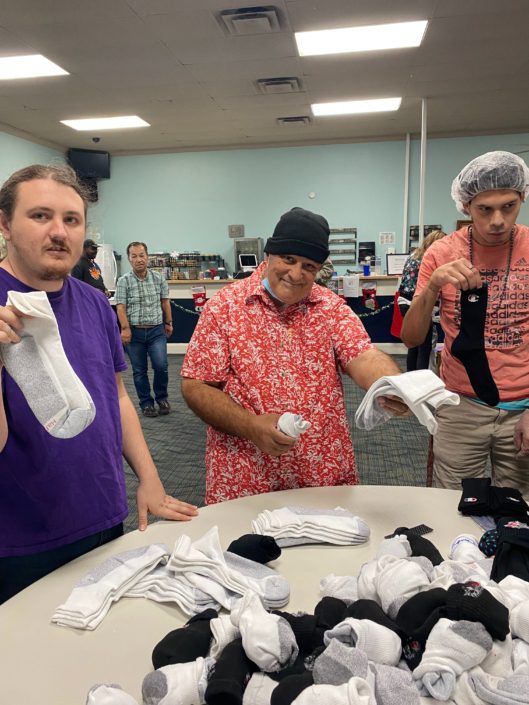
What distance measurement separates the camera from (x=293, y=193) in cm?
949

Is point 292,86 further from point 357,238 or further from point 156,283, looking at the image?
point 357,238

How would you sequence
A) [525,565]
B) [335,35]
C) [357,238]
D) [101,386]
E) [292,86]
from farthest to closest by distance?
[357,238]
[292,86]
[335,35]
[101,386]
[525,565]

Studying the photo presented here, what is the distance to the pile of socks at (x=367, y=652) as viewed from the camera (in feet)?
2.41

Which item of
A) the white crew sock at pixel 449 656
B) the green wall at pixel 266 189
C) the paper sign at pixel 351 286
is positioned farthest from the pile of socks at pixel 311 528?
the green wall at pixel 266 189

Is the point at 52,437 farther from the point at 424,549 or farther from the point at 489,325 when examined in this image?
the point at 489,325

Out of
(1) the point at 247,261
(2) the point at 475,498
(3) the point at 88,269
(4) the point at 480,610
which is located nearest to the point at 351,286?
(1) the point at 247,261

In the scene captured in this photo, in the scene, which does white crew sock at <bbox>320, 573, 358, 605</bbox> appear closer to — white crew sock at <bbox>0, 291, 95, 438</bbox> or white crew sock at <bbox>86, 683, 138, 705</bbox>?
white crew sock at <bbox>86, 683, 138, 705</bbox>

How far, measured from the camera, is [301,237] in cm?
152

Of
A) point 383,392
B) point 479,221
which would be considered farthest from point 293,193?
point 383,392

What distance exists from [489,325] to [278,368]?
800 millimetres

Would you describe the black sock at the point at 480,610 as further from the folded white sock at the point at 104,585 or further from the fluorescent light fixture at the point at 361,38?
the fluorescent light fixture at the point at 361,38

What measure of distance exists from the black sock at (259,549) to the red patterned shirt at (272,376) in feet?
1.47

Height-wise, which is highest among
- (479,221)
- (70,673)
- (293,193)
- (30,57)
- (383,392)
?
(30,57)

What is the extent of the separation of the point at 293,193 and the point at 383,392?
344 inches
